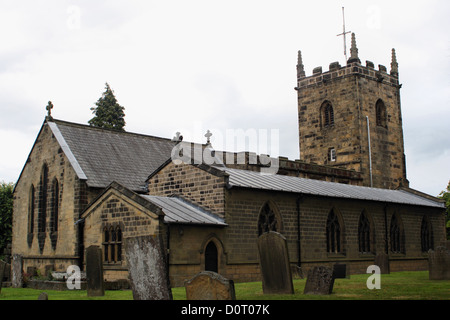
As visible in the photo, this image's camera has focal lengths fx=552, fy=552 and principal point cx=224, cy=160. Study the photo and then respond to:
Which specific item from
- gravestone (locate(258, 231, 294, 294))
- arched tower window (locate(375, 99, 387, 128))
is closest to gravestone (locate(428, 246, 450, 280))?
gravestone (locate(258, 231, 294, 294))

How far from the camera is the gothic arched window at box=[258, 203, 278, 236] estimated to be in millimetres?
27422

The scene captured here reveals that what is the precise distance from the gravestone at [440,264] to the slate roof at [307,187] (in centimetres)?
833

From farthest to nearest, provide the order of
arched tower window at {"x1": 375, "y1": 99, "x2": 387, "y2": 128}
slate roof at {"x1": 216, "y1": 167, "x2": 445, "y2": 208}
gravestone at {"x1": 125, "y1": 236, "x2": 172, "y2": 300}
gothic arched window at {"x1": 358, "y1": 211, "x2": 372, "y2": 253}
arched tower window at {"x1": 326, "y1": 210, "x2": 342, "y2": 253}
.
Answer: arched tower window at {"x1": 375, "y1": 99, "x2": 387, "y2": 128} → gothic arched window at {"x1": 358, "y1": 211, "x2": 372, "y2": 253} → arched tower window at {"x1": 326, "y1": 210, "x2": 342, "y2": 253} → slate roof at {"x1": 216, "y1": 167, "x2": 445, "y2": 208} → gravestone at {"x1": 125, "y1": 236, "x2": 172, "y2": 300}

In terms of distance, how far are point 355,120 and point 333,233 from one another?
18108 mm

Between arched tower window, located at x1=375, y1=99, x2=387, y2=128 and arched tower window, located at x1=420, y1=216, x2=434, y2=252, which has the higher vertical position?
arched tower window, located at x1=375, y1=99, x2=387, y2=128

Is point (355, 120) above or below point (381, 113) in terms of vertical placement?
below

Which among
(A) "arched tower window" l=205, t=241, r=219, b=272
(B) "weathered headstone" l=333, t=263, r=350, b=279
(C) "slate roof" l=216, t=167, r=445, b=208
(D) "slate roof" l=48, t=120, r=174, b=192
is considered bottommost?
(B) "weathered headstone" l=333, t=263, r=350, b=279

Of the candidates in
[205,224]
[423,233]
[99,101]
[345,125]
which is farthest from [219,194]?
[99,101]

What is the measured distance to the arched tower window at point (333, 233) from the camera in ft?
103

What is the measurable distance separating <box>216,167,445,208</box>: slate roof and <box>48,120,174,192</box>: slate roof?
21.4 feet

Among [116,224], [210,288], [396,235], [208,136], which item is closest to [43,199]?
[116,224]

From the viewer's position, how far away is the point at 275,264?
55.2ft

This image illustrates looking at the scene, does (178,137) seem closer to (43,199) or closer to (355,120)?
(43,199)

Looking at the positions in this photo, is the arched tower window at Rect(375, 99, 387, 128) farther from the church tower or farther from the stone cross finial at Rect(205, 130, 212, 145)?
the stone cross finial at Rect(205, 130, 212, 145)
